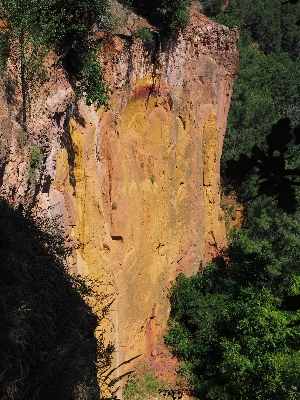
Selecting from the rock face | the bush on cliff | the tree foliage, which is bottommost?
the bush on cliff

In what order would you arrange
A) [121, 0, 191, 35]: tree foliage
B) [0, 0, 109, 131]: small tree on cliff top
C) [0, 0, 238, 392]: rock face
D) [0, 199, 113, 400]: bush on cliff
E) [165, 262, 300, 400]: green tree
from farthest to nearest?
[121, 0, 191, 35]: tree foliage
[165, 262, 300, 400]: green tree
[0, 0, 238, 392]: rock face
[0, 0, 109, 131]: small tree on cliff top
[0, 199, 113, 400]: bush on cliff

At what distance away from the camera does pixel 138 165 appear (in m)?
14.9

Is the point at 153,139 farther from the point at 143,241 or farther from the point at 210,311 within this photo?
the point at 210,311

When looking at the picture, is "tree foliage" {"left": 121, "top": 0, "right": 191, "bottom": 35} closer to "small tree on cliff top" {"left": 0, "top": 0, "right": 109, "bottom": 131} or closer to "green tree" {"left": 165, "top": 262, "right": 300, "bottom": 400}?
"small tree on cliff top" {"left": 0, "top": 0, "right": 109, "bottom": 131}

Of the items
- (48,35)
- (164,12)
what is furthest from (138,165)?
(48,35)

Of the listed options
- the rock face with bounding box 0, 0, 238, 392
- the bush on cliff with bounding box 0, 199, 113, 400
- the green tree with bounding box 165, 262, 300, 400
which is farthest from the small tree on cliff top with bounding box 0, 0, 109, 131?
the green tree with bounding box 165, 262, 300, 400

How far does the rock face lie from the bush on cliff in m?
1.71

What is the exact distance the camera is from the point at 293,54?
4397 cm

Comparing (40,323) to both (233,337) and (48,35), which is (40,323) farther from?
(233,337)

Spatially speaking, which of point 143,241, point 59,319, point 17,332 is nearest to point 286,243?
point 143,241

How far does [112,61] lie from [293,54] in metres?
34.5

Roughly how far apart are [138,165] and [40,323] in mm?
8927

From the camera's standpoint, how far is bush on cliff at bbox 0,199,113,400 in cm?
546

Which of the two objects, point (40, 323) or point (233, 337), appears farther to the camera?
point (233, 337)
